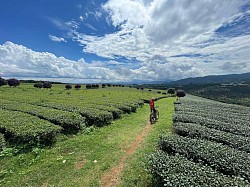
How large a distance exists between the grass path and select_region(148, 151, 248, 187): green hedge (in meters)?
1.55

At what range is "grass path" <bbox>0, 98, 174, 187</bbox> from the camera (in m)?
10.0

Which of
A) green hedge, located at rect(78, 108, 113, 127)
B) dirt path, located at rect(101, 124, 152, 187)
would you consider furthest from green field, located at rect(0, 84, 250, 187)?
green hedge, located at rect(78, 108, 113, 127)

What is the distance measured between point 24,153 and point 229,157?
12.3 m

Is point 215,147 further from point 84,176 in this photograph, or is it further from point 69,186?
point 69,186

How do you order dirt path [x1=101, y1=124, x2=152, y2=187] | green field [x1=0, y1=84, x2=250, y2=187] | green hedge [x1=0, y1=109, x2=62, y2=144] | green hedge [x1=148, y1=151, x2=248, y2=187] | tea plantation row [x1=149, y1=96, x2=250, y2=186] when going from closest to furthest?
green hedge [x1=148, y1=151, x2=248, y2=187]
tea plantation row [x1=149, y1=96, x2=250, y2=186]
green field [x1=0, y1=84, x2=250, y2=187]
dirt path [x1=101, y1=124, x2=152, y2=187]
green hedge [x1=0, y1=109, x2=62, y2=144]

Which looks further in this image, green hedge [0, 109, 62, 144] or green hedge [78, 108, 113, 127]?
green hedge [78, 108, 113, 127]

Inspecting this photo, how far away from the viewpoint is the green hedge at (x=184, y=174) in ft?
23.5

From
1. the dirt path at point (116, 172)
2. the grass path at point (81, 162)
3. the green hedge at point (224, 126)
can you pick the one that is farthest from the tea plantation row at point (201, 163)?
the green hedge at point (224, 126)

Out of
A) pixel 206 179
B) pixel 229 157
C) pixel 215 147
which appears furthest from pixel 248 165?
pixel 206 179

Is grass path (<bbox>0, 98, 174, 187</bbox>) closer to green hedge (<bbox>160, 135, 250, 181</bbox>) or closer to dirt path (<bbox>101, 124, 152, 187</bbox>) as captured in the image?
dirt path (<bbox>101, 124, 152, 187</bbox>)

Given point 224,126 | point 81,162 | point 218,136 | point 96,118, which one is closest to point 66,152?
point 81,162

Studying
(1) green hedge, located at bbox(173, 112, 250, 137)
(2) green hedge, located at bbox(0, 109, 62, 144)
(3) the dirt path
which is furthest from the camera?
(1) green hedge, located at bbox(173, 112, 250, 137)

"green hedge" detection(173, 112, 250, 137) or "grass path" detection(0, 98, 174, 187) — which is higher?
"green hedge" detection(173, 112, 250, 137)

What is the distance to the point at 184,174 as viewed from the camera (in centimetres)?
782
